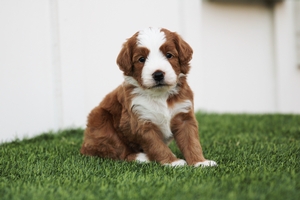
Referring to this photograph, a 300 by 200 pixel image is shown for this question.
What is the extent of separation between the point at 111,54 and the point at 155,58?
2900mm

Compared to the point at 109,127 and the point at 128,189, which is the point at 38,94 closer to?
the point at 109,127

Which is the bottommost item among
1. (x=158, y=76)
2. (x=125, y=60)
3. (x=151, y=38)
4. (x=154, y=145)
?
(x=154, y=145)

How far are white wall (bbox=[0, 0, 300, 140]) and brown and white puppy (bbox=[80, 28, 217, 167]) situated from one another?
1847 millimetres

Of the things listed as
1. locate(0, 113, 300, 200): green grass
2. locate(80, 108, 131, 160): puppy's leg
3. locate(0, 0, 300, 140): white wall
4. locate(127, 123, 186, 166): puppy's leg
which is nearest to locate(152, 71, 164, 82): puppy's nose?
locate(127, 123, 186, 166): puppy's leg

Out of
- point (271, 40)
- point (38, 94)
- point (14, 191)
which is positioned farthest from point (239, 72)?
point (14, 191)

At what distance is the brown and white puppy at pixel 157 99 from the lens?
10.7 feet

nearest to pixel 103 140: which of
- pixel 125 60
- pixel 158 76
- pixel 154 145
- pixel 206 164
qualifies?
pixel 154 145

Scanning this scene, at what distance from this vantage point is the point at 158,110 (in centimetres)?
339

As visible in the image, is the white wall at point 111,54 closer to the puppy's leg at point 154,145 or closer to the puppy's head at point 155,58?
the puppy's head at point 155,58

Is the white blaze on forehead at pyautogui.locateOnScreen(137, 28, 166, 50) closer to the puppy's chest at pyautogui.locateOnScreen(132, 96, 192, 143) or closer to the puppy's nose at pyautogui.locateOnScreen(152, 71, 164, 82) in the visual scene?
the puppy's nose at pyautogui.locateOnScreen(152, 71, 164, 82)

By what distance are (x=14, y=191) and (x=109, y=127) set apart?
1323 mm

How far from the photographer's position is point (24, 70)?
16.2 feet

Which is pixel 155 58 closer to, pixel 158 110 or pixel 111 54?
pixel 158 110

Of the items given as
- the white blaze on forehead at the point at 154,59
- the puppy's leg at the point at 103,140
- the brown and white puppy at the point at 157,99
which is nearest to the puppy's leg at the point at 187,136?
the brown and white puppy at the point at 157,99
